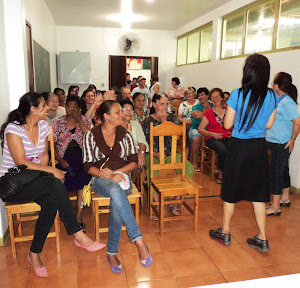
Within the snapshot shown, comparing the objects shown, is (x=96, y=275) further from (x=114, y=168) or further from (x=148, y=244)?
(x=114, y=168)

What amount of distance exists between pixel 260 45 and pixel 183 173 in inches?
131

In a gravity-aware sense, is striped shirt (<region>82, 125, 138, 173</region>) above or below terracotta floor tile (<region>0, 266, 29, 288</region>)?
above

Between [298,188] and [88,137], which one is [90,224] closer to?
[88,137]

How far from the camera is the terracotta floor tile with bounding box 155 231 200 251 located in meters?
2.28

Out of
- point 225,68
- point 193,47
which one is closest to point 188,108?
point 225,68

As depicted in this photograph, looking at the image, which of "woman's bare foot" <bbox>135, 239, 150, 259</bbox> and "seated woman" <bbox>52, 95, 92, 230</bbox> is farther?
"seated woman" <bbox>52, 95, 92, 230</bbox>

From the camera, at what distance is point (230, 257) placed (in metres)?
2.13

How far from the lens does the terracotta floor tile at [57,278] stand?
1.81m

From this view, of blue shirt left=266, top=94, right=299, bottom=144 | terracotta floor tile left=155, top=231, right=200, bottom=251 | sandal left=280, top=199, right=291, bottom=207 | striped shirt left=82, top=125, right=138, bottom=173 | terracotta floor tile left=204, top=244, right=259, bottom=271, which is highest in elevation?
blue shirt left=266, top=94, right=299, bottom=144

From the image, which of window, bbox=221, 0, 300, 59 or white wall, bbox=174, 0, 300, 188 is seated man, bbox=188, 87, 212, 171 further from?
window, bbox=221, 0, 300, 59

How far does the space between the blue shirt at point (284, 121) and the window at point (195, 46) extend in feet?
14.0

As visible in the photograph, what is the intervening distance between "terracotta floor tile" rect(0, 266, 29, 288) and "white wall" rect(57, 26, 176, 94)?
7.03 metres

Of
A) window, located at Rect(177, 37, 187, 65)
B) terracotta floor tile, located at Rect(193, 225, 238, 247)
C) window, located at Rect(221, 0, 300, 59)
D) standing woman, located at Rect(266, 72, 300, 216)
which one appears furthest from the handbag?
window, located at Rect(177, 37, 187, 65)

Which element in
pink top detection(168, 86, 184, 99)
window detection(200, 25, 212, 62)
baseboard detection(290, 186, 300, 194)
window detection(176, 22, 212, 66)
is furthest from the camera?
pink top detection(168, 86, 184, 99)
